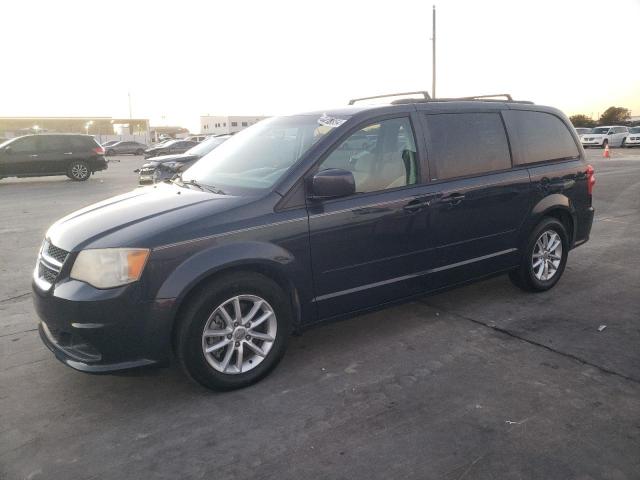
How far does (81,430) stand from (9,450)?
0.35 metres

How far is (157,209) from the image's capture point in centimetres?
338

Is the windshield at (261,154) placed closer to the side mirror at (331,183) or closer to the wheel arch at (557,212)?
the side mirror at (331,183)

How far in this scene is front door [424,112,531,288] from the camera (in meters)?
4.08

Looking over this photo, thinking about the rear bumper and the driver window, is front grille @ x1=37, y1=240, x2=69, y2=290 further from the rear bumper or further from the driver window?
the rear bumper

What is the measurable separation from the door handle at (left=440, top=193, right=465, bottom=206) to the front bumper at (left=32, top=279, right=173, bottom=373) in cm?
220

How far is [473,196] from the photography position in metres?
4.24

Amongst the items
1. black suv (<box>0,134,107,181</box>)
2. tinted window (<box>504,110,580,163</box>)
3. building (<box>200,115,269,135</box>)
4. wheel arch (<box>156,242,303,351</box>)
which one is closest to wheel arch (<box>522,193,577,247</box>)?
tinted window (<box>504,110,580,163</box>)

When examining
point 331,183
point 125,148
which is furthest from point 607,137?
point 125,148

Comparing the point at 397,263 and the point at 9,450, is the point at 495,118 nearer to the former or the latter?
the point at 397,263

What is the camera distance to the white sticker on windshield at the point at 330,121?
3.75 meters

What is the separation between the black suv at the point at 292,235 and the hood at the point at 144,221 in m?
0.01

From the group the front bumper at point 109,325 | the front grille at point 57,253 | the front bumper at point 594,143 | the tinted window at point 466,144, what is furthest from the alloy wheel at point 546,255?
the front bumper at point 594,143

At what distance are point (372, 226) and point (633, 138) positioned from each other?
114 feet

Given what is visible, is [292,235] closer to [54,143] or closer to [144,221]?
[144,221]
